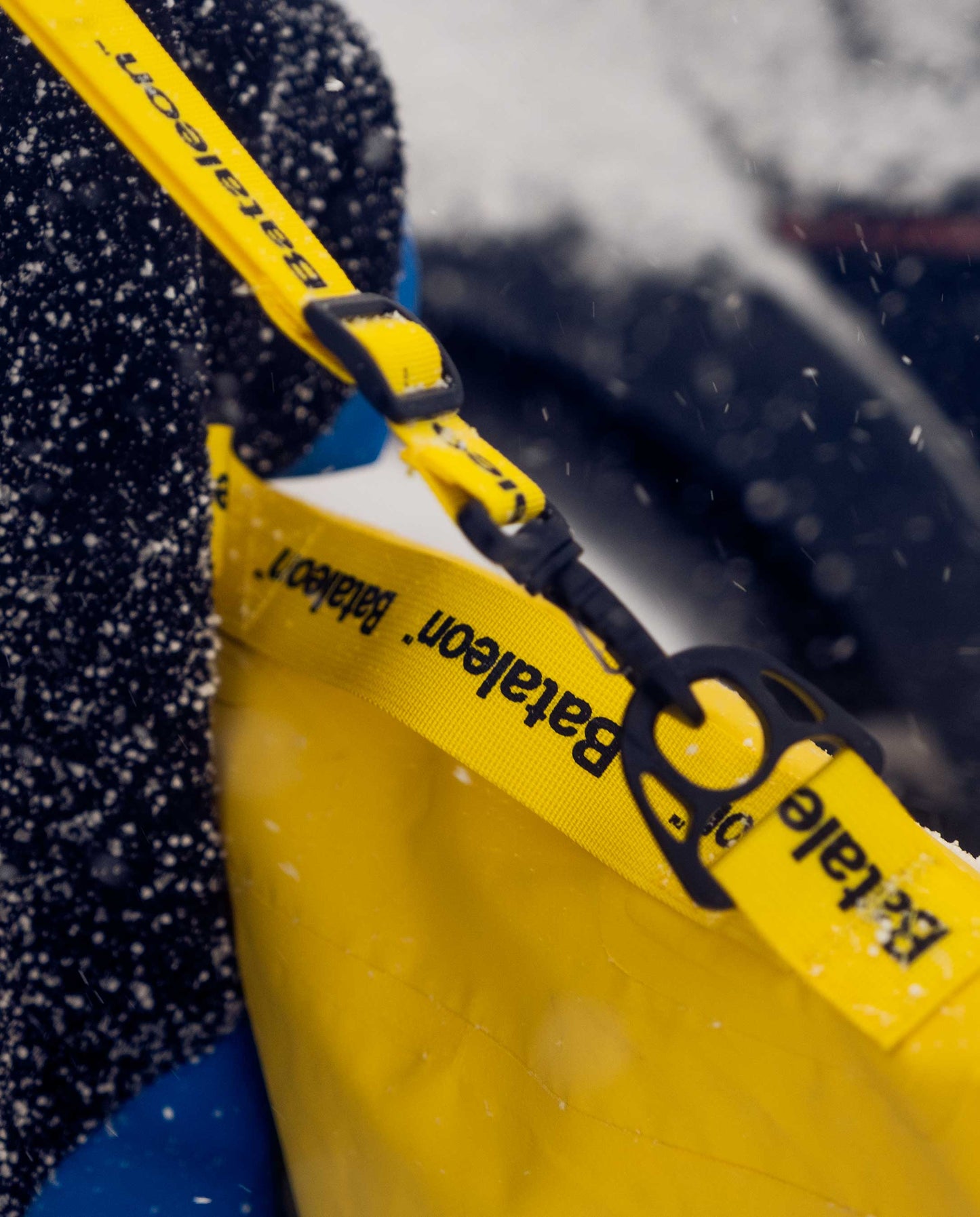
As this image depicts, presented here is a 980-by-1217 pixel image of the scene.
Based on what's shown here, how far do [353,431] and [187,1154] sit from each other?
343 mm

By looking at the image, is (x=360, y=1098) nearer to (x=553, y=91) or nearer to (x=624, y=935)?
(x=624, y=935)

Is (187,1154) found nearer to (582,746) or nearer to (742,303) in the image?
(582,746)

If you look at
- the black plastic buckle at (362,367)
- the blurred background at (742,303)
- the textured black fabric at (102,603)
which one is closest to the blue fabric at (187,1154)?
the textured black fabric at (102,603)

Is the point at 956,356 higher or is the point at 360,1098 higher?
the point at 956,356

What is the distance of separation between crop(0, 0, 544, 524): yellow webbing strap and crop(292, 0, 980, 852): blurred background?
399mm

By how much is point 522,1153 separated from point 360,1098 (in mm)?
68

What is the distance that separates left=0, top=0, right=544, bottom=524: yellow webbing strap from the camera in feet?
1.04

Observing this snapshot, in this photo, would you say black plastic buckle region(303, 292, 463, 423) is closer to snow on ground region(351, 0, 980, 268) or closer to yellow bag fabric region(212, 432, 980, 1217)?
yellow bag fabric region(212, 432, 980, 1217)

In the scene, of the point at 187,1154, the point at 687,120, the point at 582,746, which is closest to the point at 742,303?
the point at 687,120

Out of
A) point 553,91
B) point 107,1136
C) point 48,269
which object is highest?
point 553,91

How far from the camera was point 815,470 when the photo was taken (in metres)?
0.80

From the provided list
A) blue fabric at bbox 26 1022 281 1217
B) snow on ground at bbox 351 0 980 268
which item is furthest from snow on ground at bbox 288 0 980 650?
blue fabric at bbox 26 1022 281 1217

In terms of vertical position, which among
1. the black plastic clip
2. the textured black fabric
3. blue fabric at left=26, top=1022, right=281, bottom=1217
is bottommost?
blue fabric at left=26, top=1022, right=281, bottom=1217

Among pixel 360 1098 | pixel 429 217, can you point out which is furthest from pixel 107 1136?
pixel 429 217
